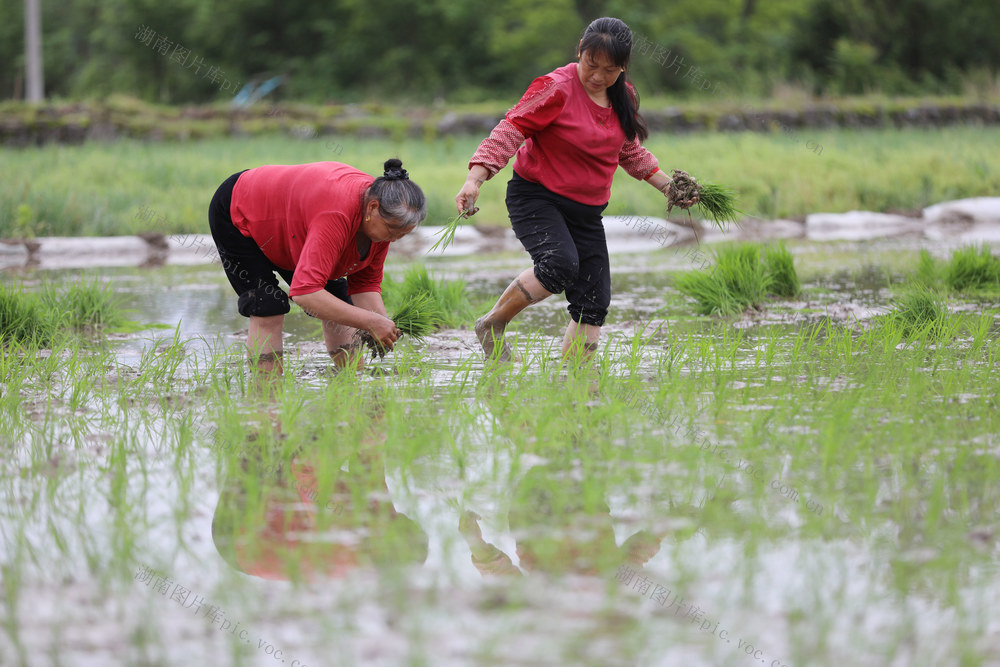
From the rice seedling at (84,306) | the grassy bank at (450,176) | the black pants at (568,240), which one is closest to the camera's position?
the black pants at (568,240)

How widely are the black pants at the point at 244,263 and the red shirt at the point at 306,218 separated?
0.07 metres

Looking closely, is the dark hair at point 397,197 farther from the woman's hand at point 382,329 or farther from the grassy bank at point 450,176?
the grassy bank at point 450,176

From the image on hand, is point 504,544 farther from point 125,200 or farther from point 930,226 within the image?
point 930,226

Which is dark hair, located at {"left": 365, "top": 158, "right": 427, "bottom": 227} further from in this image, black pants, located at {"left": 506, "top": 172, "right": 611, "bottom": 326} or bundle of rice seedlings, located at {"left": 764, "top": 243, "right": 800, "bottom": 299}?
bundle of rice seedlings, located at {"left": 764, "top": 243, "right": 800, "bottom": 299}

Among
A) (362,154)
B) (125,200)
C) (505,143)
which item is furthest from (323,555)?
(362,154)

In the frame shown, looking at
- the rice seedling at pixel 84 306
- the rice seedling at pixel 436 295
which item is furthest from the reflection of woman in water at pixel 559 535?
the rice seedling at pixel 84 306

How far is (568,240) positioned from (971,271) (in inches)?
128

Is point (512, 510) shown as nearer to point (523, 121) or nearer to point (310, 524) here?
point (310, 524)

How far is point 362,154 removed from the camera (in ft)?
49.2

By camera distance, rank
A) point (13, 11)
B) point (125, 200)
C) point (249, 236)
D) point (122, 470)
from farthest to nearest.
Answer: point (13, 11)
point (125, 200)
point (249, 236)
point (122, 470)

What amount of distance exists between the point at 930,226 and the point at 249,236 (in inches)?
357

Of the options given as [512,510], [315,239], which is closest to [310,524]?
[512,510]

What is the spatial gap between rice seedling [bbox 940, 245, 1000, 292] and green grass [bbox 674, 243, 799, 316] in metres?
1.02

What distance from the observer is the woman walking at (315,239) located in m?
3.93
